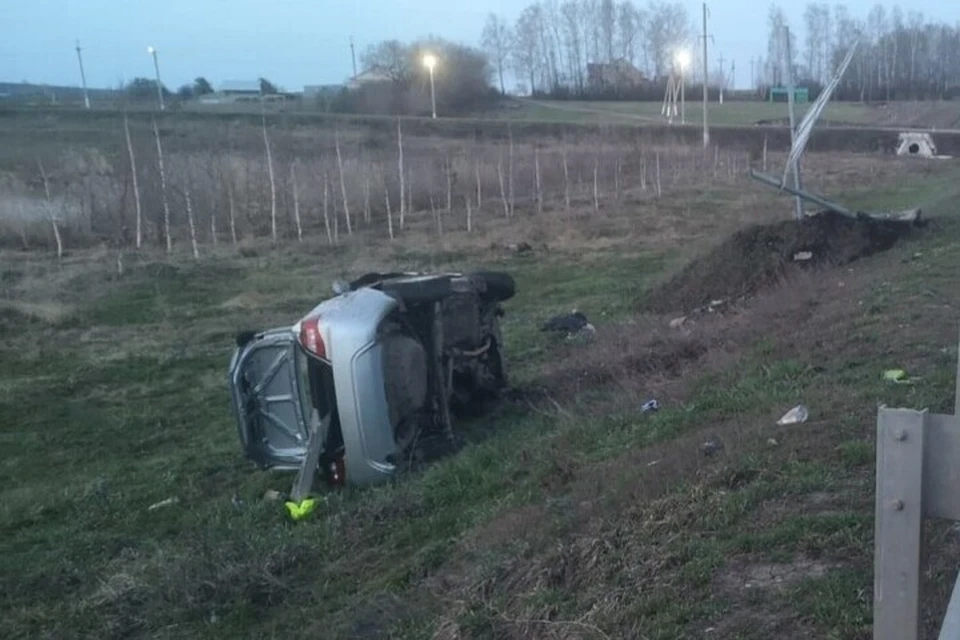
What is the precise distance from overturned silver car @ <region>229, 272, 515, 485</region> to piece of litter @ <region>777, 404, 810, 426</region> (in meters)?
3.28

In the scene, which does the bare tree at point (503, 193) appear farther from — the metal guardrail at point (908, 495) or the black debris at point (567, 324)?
the metal guardrail at point (908, 495)

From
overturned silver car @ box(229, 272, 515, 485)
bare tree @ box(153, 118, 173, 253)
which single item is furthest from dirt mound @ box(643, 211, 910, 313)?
bare tree @ box(153, 118, 173, 253)

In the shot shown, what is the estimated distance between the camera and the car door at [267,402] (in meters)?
9.60

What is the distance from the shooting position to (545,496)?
6934 mm

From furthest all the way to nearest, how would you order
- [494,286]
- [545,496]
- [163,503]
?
[494,286] → [163,503] → [545,496]

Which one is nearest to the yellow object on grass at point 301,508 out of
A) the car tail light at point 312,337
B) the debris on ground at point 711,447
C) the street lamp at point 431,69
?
the car tail light at point 312,337

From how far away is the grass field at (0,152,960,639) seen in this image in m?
4.73

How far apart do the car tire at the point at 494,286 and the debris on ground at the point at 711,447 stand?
4.59m

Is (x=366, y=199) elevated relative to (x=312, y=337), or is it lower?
lower

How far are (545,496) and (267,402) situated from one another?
357 centimetres

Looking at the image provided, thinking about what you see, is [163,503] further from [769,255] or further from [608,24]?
[608,24]

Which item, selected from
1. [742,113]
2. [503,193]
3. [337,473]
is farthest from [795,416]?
[742,113]

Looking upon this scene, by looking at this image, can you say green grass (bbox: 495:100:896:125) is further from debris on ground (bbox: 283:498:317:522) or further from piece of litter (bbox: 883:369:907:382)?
debris on ground (bbox: 283:498:317:522)

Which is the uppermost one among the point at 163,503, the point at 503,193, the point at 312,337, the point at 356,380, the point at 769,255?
the point at 312,337
